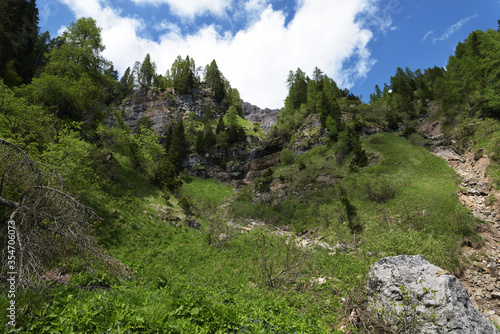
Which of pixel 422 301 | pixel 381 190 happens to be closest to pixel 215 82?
pixel 381 190

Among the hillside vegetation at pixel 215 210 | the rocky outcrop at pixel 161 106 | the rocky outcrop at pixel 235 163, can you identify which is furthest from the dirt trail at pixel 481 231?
the rocky outcrop at pixel 161 106

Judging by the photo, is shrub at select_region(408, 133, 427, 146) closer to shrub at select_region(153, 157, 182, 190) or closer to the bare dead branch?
shrub at select_region(153, 157, 182, 190)

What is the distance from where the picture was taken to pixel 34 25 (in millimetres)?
42625

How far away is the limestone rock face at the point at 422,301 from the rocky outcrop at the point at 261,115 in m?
117

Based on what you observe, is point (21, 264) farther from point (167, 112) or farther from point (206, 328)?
point (167, 112)

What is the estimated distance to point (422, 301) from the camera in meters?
6.36

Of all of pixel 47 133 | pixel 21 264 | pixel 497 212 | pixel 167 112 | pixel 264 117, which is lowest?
pixel 21 264

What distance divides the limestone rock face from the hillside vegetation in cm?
87

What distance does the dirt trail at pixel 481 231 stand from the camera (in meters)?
13.0

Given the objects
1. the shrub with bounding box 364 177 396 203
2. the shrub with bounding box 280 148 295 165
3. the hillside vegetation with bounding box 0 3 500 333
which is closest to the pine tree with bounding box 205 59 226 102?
the hillside vegetation with bounding box 0 3 500 333

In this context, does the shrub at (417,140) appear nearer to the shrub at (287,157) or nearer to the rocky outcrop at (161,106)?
the shrub at (287,157)

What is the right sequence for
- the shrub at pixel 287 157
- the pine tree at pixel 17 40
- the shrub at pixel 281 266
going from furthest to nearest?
the shrub at pixel 287 157 → the pine tree at pixel 17 40 → the shrub at pixel 281 266

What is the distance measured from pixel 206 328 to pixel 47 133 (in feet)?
56.5

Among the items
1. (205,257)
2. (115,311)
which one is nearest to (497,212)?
(205,257)
